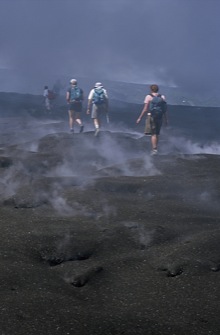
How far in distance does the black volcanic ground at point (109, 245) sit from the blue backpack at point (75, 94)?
16.0ft

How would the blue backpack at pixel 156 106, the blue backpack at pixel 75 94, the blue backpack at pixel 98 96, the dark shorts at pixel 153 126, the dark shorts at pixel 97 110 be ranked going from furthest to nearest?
the blue backpack at pixel 75 94
the dark shorts at pixel 97 110
the blue backpack at pixel 98 96
the dark shorts at pixel 153 126
the blue backpack at pixel 156 106

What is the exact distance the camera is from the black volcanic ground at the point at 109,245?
6523mm

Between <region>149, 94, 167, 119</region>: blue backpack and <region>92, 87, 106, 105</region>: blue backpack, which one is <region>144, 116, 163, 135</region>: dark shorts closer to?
<region>149, 94, 167, 119</region>: blue backpack

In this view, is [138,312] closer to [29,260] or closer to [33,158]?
[29,260]

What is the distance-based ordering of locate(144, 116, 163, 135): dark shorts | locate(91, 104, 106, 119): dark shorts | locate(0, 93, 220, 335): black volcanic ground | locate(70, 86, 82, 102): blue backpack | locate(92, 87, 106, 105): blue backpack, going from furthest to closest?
1. locate(70, 86, 82, 102): blue backpack
2. locate(91, 104, 106, 119): dark shorts
3. locate(92, 87, 106, 105): blue backpack
4. locate(144, 116, 163, 135): dark shorts
5. locate(0, 93, 220, 335): black volcanic ground

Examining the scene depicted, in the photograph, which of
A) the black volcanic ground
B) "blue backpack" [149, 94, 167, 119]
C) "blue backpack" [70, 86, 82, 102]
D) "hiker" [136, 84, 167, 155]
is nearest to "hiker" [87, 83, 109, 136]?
"blue backpack" [70, 86, 82, 102]

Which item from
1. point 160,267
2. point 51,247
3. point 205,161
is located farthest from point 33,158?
point 160,267

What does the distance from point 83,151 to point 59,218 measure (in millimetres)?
8659

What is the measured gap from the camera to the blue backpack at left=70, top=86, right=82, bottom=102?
2155 cm

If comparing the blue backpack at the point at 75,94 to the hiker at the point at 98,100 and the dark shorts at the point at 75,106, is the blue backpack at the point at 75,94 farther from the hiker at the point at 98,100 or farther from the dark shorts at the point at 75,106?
the hiker at the point at 98,100

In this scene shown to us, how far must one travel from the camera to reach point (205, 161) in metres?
16.9

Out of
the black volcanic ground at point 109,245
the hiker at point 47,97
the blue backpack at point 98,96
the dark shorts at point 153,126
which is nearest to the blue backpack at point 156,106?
the dark shorts at point 153,126

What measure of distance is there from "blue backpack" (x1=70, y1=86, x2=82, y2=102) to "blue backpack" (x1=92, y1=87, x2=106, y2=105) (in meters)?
1.13

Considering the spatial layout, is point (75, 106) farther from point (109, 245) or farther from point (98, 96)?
A: point (109, 245)
